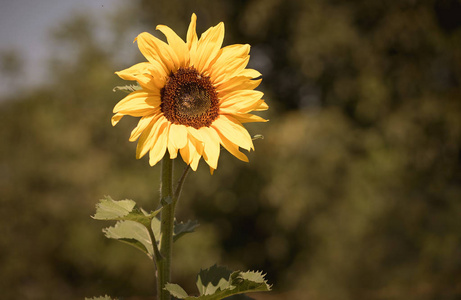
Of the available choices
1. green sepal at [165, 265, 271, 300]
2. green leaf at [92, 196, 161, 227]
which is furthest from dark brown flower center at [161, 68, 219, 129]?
green sepal at [165, 265, 271, 300]

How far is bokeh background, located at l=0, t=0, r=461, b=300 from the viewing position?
3.75m

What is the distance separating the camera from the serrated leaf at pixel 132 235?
771 millimetres

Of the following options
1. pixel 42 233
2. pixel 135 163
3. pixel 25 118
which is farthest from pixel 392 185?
pixel 25 118

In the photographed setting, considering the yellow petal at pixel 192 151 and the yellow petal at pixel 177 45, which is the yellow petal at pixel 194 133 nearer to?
the yellow petal at pixel 192 151

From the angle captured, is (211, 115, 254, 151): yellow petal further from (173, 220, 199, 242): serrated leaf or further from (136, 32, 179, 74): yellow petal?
(173, 220, 199, 242): serrated leaf

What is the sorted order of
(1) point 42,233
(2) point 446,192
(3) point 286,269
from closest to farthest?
1. (2) point 446,192
2. (1) point 42,233
3. (3) point 286,269

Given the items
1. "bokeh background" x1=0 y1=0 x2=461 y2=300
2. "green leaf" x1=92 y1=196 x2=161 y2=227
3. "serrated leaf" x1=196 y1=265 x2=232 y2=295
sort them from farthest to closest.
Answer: "bokeh background" x1=0 y1=0 x2=461 y2=300 < "serrated leaf" x1=196 y1=265 x2=232 y2=295 < "green leaf" x1=92 y1=196 x2=161 y2=227

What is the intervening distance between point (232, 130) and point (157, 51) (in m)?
0.17

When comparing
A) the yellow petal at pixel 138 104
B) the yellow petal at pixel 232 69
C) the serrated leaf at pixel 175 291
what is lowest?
the serrated leaf at pixel 175 291

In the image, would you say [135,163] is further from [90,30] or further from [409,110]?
[409,110]

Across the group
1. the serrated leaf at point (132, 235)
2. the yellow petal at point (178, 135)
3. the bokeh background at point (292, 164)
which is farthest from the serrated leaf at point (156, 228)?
the bokeh background at point (292, 164)

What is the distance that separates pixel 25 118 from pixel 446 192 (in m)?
4.00

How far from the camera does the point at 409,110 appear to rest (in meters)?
4.03

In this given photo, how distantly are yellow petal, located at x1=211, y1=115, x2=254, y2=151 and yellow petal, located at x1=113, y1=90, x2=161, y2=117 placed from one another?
0.34 feet
